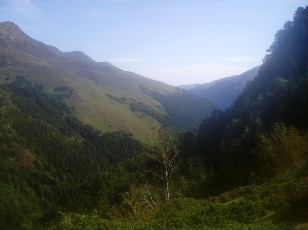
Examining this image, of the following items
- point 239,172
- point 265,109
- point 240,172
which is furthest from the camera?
point 265,109

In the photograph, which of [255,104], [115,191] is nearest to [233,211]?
A: [255,104]

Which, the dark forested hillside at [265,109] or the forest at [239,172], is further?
the dark forested hillside at [265,109]

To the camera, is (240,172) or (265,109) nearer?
(240,172)

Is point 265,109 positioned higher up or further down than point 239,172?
higher up

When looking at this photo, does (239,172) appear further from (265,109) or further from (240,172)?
(265,109)

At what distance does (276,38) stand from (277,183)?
8446cm

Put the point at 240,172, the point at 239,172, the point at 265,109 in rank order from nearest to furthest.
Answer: the point at 240,172, the point at 239,172, the point at 265,109

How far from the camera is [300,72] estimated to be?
81.6 metres

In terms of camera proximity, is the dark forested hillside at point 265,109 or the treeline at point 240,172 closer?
the treeline at point 240,172

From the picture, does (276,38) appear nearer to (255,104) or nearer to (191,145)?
(255,104)

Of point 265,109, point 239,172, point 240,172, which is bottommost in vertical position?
point 239,172

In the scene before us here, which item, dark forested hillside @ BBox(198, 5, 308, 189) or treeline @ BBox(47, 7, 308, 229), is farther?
dark forested hillside @ BBox(198, 5, 308, 189)

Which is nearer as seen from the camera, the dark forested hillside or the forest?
the forest

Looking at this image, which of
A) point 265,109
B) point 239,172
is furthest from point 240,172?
point 265,109
